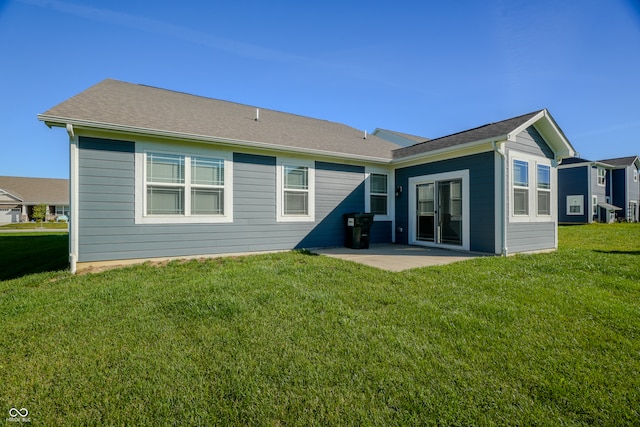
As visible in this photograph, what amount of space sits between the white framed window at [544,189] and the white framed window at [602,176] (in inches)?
861

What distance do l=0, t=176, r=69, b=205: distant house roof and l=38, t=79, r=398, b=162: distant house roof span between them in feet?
118

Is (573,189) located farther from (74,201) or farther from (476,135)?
(74,201)

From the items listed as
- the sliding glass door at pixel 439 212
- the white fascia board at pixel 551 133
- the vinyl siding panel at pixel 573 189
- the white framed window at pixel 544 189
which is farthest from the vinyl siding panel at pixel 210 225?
the vinyl siding panel at pixel 573 189

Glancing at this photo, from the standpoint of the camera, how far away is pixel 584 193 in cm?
2248

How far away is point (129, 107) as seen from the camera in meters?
6.96

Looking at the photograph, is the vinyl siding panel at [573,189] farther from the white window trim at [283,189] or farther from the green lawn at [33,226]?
the green lawn at [33,226]

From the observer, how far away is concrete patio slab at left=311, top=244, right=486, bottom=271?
6188 mm

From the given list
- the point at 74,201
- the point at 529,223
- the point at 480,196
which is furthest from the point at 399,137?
the point at 74,201

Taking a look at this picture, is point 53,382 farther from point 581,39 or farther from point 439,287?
point 581,39

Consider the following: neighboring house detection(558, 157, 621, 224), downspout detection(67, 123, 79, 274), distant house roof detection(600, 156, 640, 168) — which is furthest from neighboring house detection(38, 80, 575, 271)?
distant house roof detection(600, 156, 640, 168)

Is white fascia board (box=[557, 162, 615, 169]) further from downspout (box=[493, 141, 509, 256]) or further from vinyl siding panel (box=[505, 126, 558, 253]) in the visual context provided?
downspout (box=[493, 141, 509, 256])

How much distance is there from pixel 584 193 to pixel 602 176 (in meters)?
3.49

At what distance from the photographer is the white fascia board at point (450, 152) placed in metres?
7.23

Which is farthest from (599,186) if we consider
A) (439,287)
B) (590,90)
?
(439,287)
